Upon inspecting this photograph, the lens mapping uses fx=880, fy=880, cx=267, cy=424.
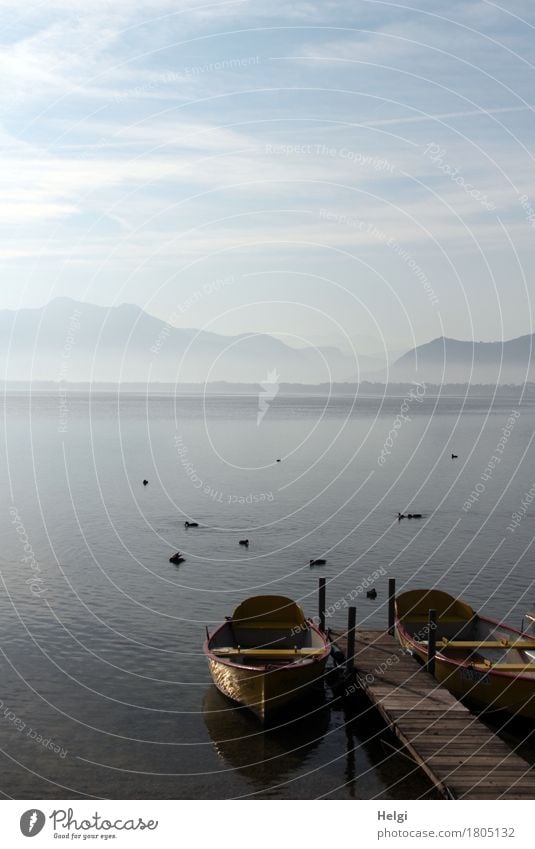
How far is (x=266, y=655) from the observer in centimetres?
3800

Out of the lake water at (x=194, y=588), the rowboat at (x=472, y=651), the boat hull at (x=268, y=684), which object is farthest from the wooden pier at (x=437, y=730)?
the boat hull at (x=268, y=684)

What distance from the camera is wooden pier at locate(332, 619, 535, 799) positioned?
2778cm

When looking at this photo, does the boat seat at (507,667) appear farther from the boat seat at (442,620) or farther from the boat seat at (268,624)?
the boat seat at (268,624)

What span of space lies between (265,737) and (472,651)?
11239 millimetres

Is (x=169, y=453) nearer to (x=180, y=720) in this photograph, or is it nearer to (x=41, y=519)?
(x=41, y=519)

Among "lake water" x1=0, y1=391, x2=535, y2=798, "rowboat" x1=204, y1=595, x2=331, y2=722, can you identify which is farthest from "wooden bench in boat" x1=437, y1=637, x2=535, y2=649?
"lake water" x1=0, y1=391, x2=535, y2=798

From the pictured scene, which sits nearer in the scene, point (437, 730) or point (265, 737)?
point (437, 730)

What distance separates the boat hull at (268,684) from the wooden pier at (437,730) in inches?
101

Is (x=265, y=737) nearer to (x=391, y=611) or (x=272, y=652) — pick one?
(x=272, y=652)

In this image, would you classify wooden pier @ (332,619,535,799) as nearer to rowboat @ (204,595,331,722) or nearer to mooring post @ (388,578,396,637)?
rowboat @ (204,595,331,722)

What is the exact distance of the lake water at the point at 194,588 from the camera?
32.2m

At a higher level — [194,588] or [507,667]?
[507,667]

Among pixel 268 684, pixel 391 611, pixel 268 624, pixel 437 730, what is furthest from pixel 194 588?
pixel 437 730

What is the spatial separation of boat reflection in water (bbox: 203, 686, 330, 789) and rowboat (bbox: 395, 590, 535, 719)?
552 centimetres
